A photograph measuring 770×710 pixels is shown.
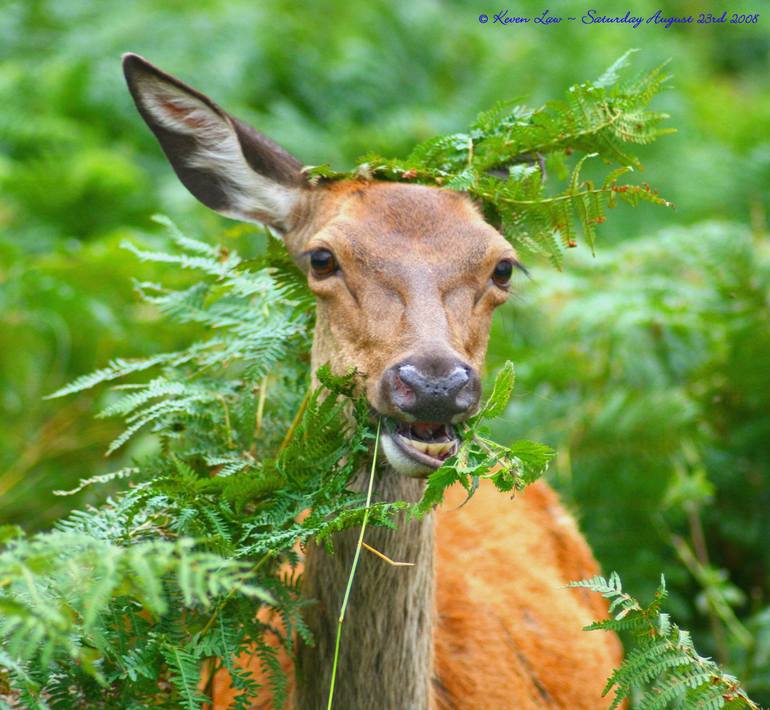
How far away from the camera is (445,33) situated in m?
11.4

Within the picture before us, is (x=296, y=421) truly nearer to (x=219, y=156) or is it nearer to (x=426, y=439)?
(x=426, y=439)

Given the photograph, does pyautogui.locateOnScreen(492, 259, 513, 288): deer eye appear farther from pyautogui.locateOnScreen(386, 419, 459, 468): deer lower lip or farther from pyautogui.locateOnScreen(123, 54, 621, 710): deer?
pyautogui.locateOnScreen(386, 419, 459, 468): deer lower lip

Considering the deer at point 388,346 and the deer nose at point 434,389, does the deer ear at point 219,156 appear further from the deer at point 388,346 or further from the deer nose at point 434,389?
the deer nose at point 434,389

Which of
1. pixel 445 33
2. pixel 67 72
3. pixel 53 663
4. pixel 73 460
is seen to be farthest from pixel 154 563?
pixel 445 33


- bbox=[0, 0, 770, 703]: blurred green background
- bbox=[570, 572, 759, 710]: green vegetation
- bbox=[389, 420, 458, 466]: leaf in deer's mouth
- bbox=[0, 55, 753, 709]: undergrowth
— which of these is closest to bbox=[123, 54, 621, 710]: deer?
bbox=[389, 420, 458, 466]: leaf in deer's mouth

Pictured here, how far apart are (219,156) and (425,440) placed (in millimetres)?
1430

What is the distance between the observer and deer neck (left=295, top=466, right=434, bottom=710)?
3.59 m

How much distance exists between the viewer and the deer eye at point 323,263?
12.1ft

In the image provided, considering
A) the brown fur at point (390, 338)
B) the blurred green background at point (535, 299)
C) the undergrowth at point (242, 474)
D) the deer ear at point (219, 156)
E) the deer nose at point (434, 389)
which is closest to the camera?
the undergrowth at point (242, 474)

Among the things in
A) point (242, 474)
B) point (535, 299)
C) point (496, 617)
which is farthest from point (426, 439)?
point (535, 299)

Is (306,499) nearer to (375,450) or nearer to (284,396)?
(375,450)

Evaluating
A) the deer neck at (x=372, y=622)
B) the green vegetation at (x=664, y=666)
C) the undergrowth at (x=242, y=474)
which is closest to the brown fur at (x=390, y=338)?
the deer neck at (x=372, y=622)

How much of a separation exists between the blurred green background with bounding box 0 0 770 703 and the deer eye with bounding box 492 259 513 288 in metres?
1.10

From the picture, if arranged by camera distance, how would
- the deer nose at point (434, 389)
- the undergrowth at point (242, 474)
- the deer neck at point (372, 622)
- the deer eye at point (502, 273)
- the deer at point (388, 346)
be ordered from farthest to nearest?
1. the deer eye at point (502, 273)
2. the deer neck at point (372, 622)
3. the deer at point (388, 346)
4. the deer nose at point (434, 389)
5. the undergrowth at point (242, 474)
